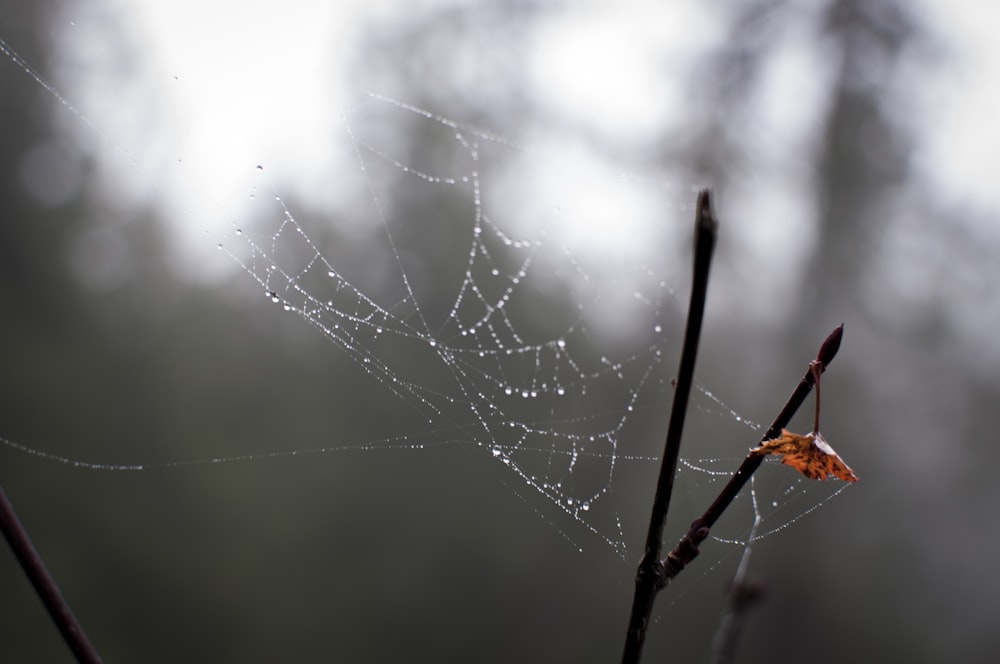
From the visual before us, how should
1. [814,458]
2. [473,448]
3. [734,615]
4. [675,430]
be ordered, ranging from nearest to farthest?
[675,430] < [814,458] < [734,615] < [473,448]

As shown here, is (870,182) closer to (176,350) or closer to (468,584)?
(468,584)

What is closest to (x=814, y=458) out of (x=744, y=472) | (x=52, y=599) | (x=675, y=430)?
(x=744, y=472)

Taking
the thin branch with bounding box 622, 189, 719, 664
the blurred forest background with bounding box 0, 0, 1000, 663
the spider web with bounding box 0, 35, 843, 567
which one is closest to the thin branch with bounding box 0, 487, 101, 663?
the thin branch with bounding box 622, 189, 719, 664

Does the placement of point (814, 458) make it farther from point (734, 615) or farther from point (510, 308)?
point (510, 308)

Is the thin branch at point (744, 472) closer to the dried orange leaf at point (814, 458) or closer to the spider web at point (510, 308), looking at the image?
the dried orange leaf at point (814, 458)

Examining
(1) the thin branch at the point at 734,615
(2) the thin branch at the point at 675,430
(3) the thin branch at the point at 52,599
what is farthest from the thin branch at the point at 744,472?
(3) the thin branch at the point at 52,599

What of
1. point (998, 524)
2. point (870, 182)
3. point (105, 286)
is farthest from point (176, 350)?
point (998, 524)

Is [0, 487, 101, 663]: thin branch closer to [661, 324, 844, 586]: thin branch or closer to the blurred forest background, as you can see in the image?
[661, 324, 844, 586]: thin branch
